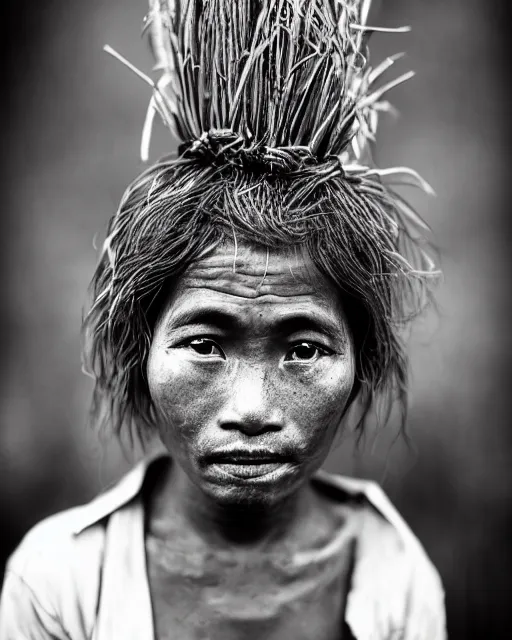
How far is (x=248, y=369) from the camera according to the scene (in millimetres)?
882

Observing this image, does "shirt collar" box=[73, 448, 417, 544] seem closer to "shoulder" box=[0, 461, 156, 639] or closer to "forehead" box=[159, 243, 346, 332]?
"shoulder" box=[0, 461, 156, 639]

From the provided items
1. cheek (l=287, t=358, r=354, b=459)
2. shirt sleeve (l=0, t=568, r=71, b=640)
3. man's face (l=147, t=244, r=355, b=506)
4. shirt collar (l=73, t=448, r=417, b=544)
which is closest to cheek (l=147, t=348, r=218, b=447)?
man's face (l=147, t=244, r=355, b=506)

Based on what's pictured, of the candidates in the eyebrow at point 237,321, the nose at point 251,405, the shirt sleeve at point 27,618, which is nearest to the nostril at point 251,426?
the nose at point 251,405

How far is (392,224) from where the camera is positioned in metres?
1.00

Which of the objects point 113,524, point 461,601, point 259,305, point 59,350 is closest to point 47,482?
point 59,350

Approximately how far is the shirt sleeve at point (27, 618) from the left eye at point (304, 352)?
0.49 meters

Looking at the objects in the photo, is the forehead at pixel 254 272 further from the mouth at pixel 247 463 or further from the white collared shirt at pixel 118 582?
the white collared shirt at pixel 118 582

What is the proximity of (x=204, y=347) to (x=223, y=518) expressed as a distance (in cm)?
27

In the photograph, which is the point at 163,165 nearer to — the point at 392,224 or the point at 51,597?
the point at 392,224

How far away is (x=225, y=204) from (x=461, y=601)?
1.53 meters

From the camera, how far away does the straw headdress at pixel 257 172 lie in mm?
903

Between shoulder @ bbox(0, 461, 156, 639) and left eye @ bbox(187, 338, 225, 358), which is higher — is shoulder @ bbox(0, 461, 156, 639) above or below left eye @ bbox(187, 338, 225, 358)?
below

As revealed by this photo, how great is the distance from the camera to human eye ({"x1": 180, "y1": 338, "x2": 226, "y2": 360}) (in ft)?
2.95

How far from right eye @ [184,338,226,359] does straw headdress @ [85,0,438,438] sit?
0.29 ft
